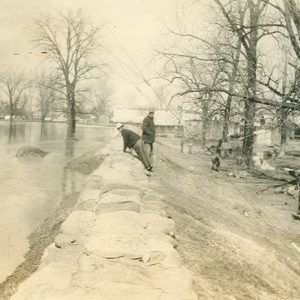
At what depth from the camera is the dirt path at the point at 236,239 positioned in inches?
243

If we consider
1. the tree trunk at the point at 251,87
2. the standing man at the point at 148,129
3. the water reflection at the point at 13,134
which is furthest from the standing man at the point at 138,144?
the water reflection at the point at 13,134

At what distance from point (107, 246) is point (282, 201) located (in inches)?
366

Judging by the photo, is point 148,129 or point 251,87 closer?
point 251,87

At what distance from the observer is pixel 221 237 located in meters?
8.52

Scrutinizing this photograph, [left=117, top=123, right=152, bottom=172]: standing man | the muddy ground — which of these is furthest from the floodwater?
[left=117, top=123, right=152, bottom=172]: standing man

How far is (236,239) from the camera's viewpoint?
8586 millimetres

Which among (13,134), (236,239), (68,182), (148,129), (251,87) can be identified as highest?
(251,87)

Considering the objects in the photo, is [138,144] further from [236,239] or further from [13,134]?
[13,134]

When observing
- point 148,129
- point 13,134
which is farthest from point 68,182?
point 13,134

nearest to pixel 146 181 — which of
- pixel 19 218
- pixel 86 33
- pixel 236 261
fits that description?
pixel 19 218

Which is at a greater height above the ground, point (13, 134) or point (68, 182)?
point (68, 182)

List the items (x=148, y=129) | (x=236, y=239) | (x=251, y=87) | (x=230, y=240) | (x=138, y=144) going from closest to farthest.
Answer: (x=230, y=240) → (x=236, y=239) → (x=138, y=144) → (x=251, y=87) → (x=148, y=129)

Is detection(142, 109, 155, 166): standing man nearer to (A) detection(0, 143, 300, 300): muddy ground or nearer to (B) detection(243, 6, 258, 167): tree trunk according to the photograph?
(A) detection(0, 143, 300, 300): muddy ground

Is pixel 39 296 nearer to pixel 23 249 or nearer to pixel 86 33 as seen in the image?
pixel 23 249
